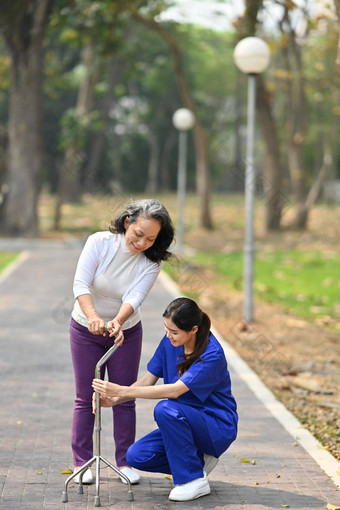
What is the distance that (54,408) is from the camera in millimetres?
6988

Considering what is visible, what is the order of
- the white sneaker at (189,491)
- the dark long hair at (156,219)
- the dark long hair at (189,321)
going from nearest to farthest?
1. the dark long hair at (189,321)
2. the white sneaker at (189,491)
3. the dark long hair at (156,219)

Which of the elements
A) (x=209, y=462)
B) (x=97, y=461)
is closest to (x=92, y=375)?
(x=97, y=461)

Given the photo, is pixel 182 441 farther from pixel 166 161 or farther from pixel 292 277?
pixel 166 161

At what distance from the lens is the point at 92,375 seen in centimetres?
512

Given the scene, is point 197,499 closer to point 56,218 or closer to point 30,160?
point 30,160

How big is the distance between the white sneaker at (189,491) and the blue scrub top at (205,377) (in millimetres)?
350

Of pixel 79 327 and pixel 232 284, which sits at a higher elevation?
pixel 79 327

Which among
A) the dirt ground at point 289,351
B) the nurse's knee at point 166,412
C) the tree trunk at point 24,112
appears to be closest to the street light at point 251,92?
the dirt ground at point 289,351

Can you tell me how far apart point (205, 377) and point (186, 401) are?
0.19 m

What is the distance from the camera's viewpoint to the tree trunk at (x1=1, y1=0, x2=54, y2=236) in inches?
872

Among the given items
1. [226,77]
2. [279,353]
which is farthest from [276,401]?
[226,77]

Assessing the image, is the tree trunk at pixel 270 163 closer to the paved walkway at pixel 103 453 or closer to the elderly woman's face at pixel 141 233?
the paved walkway at pixel 103 453

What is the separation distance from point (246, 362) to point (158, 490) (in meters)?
4.21

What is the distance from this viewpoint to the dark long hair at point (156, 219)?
4.91 m
